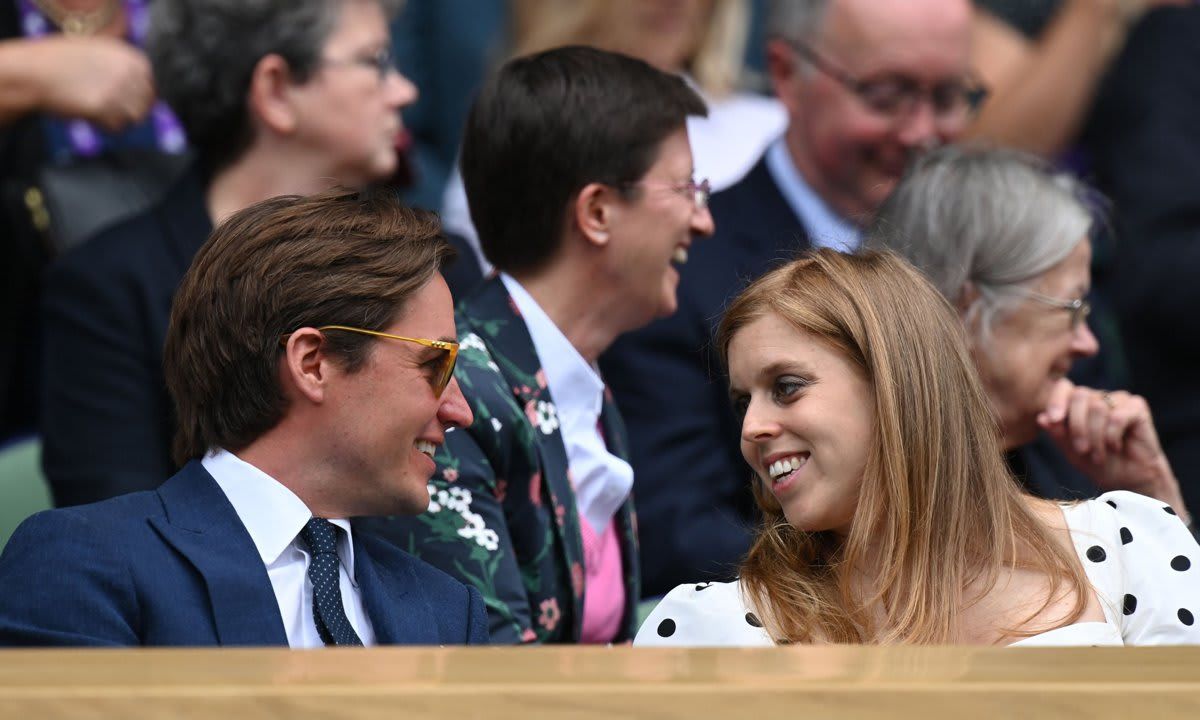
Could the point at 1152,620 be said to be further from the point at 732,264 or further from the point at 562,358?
the point at 732,264

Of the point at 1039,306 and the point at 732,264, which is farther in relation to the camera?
the point at 732,264

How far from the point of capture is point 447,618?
219 cm

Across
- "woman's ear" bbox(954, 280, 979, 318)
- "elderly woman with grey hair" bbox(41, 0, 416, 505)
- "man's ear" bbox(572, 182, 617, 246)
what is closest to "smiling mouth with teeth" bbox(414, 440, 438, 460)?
"man's ear" bbox(572, 182, 617, 246)

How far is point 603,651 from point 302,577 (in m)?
0.90

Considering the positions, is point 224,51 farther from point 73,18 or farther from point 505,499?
point 505,499

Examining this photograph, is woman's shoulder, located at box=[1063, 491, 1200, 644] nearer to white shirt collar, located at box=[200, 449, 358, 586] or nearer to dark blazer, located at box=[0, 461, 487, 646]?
dark blazer, located at box=[0, 461, 487, 646]

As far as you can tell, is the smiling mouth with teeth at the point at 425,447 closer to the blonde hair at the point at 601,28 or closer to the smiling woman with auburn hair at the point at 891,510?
the smiling woman with auburn hair at the point at 891,510

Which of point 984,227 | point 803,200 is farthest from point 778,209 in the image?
point 984,227

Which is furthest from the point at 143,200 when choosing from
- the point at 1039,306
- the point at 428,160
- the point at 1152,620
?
the point at 1152,620

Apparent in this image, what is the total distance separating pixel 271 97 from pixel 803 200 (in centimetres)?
119

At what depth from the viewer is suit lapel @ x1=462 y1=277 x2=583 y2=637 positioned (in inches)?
104

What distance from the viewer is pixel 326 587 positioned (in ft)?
6.77

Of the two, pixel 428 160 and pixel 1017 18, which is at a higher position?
pixel 1017 18

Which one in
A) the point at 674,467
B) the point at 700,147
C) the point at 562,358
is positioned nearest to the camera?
the point at 562,358
